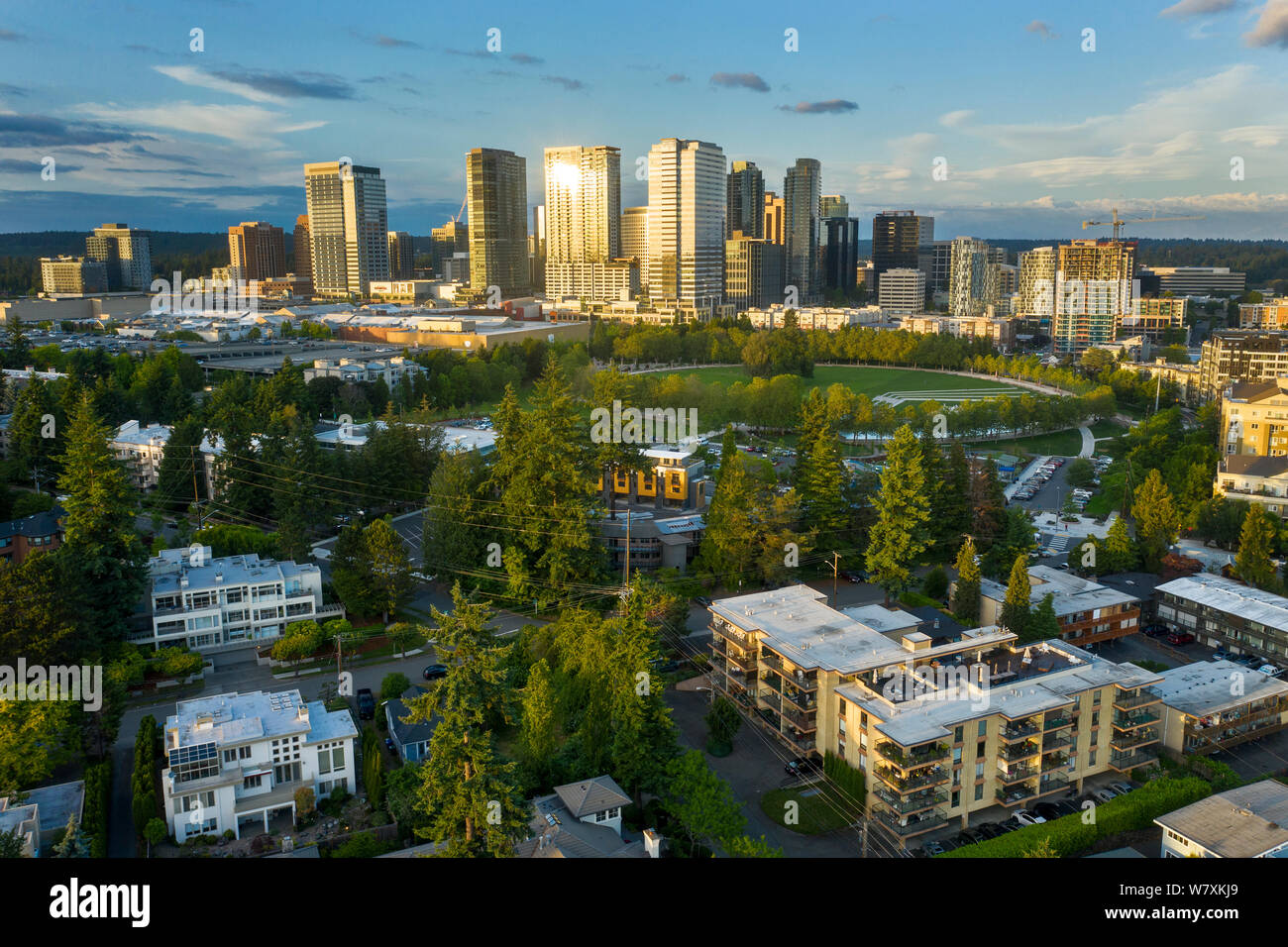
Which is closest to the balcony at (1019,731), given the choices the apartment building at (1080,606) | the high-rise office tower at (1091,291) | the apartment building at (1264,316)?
the apartment building at (1080,606)

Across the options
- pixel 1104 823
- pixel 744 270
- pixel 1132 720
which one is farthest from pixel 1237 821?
pixel 744 270

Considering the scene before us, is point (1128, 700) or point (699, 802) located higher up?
point (1128, 700)

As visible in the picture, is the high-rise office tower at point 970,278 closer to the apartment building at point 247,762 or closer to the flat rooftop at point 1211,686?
the flat rooftop at point 1211,686

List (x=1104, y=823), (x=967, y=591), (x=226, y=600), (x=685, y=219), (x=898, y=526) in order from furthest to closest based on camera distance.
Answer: (x=685, y=219)
(x=898, y=526)
(x=967, y=591)
(x=226, y=600)
(x=1104, y=823)

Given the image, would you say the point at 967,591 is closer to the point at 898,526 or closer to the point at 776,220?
the point at 898,526

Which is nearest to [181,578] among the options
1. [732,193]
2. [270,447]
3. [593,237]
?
[270,447]

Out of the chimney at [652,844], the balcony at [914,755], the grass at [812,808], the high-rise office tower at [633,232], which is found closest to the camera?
the chimney at [652,844]
